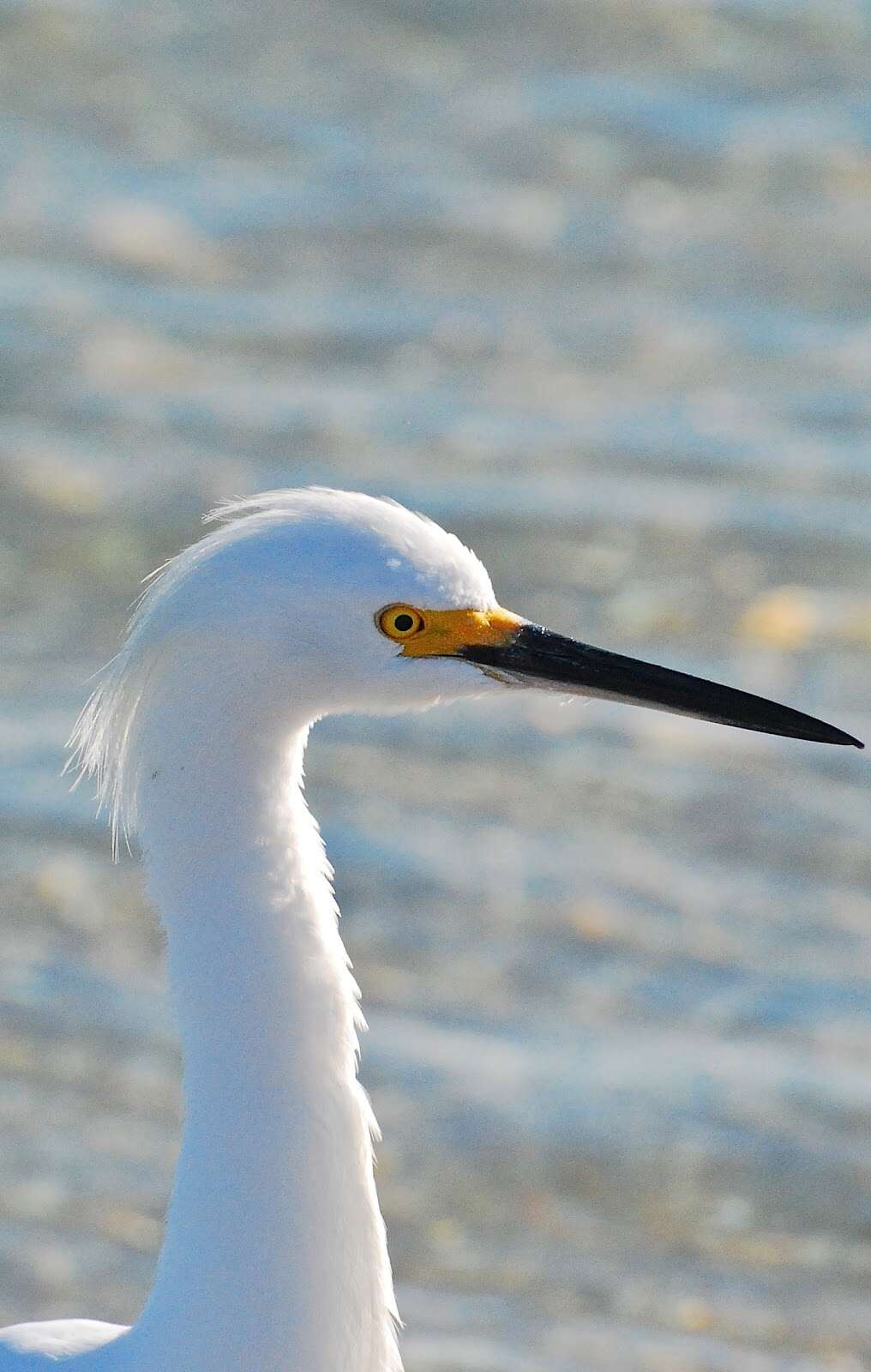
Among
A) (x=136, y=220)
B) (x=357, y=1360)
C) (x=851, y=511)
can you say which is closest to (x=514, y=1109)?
(x=357, y=1360)

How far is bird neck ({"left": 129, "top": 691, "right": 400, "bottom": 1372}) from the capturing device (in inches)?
122

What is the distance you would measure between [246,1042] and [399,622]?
63 cm

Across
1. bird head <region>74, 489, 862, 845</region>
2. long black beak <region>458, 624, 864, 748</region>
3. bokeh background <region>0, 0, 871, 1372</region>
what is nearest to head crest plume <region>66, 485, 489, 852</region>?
bird head <region>74, 489, 862, 845</region>

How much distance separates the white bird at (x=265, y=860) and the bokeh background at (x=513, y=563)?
1.39 meters

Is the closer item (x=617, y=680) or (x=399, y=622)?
(x=399, y=622)

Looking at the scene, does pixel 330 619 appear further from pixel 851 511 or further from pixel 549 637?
pixel 851 511

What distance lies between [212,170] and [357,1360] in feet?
20.4

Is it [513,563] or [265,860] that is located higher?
[513,563]

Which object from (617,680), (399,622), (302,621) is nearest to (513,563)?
(617,680)

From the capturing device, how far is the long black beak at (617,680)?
130 inches

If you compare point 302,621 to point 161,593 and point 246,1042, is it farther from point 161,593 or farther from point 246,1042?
point 246,1042

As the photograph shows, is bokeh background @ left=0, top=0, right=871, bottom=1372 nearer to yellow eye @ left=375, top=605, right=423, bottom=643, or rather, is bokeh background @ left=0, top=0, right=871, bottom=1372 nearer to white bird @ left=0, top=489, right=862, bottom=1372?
white bird @ left=0, top=489, right=862, bottom=1372

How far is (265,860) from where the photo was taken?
10.3 ft

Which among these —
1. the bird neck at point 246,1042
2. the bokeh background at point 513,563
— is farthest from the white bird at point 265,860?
the bokeh background at point 513,563
